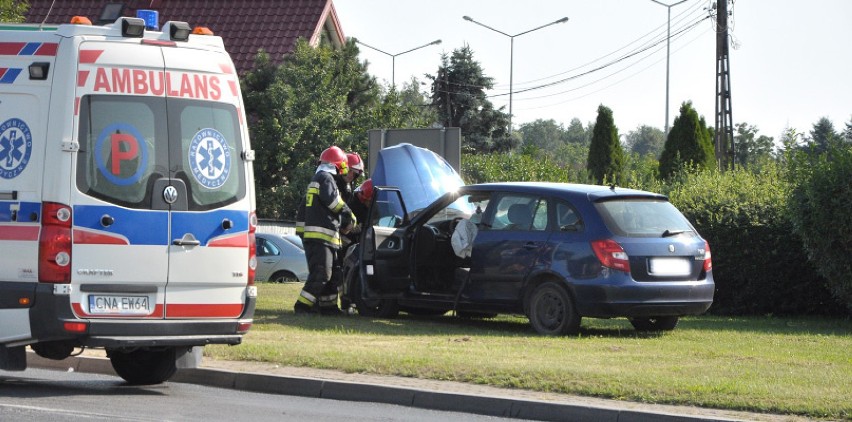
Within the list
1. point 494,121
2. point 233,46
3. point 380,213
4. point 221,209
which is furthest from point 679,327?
point 494,121

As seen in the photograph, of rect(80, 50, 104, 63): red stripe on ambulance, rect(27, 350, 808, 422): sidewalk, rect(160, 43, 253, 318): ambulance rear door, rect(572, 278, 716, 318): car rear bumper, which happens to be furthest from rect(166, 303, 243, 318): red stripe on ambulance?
rect(572, 278, 716, 318): car rear bumper

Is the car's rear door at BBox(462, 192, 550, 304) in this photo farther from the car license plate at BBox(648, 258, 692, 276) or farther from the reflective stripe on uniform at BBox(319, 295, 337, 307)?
the reflective stripe on uniform at BBox(319, 295, 337, 307)

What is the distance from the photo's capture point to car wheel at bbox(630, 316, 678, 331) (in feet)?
49.7

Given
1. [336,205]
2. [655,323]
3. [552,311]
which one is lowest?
[655,323]

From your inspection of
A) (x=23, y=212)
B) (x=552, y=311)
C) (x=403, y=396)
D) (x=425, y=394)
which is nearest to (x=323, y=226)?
(x=552, y=311)

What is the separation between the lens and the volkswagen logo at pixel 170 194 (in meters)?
10.1

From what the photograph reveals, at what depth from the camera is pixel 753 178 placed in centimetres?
2194

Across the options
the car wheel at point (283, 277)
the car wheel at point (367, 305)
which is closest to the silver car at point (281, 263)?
the car wheel at point (283, 277)

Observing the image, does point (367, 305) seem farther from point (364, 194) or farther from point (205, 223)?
point (205, 223)

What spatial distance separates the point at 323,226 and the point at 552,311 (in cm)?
301

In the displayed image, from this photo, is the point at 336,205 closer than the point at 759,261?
Yes

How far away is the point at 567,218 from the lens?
14.4 m

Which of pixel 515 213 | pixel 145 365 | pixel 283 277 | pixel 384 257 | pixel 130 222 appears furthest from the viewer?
pixel 283 277

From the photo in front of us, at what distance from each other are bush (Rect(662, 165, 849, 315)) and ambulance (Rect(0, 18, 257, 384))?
9.93 meters
